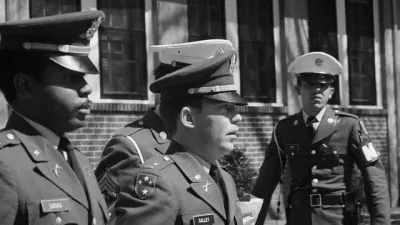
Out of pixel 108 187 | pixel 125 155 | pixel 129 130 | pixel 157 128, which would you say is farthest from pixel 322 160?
pixel 108 187

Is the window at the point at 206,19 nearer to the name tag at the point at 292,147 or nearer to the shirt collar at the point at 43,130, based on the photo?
the name tag at the point at 292,147

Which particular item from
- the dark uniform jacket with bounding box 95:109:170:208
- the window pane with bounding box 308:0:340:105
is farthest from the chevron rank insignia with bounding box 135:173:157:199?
the window pane with bounding box 308:0:340:105

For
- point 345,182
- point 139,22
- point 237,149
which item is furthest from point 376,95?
point 345,182

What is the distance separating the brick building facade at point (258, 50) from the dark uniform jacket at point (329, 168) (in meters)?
3.83

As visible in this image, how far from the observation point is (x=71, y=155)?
3.55 meters

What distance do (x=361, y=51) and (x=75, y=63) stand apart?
11.5 metres

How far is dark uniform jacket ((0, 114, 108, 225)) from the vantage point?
3.16 metres

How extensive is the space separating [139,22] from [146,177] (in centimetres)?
762

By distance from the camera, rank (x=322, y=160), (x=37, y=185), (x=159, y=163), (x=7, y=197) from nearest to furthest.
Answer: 1. (x=7, y=197)
2. (x=37, y=185)
3. (x=159, y=163)
4. (x=322, y=160)

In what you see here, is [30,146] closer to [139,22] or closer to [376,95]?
[139,22]

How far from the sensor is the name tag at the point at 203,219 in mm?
3529

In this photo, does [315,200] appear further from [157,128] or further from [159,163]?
[159,163]

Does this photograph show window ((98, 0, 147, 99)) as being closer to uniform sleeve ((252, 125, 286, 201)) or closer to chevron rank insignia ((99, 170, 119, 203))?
uniform sleeve ((252, 125, 286, 201))

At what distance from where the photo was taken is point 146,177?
3506mm
